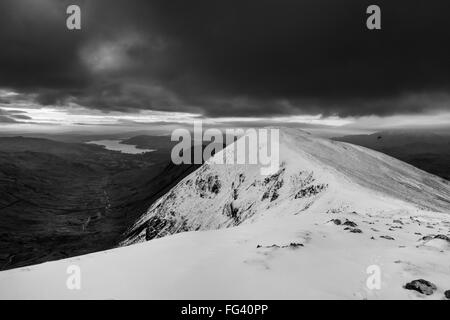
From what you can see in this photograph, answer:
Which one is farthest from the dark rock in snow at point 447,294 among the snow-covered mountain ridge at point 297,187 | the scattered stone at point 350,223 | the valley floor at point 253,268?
the snow-covered mountain ridge at point 297,187

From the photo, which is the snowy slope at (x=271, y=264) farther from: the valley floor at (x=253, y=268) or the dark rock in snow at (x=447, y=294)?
the dark rock in snow at (x=447, y=294)

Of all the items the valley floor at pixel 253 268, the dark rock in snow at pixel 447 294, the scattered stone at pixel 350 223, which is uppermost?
the scattered stone at pixel 350 223

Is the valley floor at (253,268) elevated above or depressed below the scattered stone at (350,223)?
below

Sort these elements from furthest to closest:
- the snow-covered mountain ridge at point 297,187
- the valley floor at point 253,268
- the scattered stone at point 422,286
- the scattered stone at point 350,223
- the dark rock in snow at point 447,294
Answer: the snow-covered mountain ridge at point 297,187
the scattered stone at point 350,223
the scattered stone at point 422,286
the valley floor at point 253,268
the dark rock in snow at point 447,294

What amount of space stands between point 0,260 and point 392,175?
7954 inches

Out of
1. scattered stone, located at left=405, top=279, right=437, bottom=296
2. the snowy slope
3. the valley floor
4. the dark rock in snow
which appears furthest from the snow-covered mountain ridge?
the dark rock in snow

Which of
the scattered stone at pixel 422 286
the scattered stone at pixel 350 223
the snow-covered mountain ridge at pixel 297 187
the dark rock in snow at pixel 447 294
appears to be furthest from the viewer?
the snow-covered mountain ridge at pixel 297 187

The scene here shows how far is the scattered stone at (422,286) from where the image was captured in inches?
465

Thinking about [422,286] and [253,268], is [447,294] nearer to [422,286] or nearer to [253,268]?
[422,286]

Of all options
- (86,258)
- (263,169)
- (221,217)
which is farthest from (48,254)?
(86,258)

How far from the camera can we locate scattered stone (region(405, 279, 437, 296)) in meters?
11.8

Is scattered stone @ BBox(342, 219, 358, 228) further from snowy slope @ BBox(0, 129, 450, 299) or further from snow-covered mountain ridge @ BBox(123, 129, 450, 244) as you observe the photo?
snow-covered mountain ridge @ BBox(123, 129, 450, 244)
